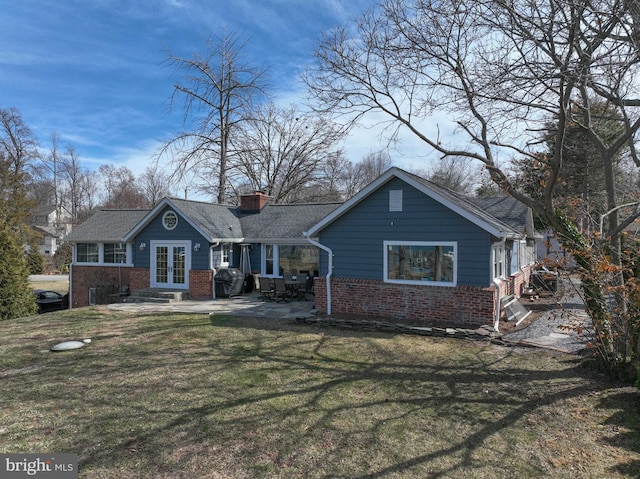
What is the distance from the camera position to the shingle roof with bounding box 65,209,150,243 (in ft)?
63.5

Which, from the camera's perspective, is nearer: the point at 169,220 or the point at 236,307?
the point at 236,307

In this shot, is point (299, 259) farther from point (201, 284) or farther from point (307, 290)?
point (201, 284)

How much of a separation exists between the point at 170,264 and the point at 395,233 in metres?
10.7

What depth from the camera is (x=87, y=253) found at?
19.9 metres

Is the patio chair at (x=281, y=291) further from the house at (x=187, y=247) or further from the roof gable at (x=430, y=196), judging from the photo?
the roof gable at (x=430, y=196)

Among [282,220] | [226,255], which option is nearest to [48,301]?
[226,255]

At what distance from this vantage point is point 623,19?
6.42m

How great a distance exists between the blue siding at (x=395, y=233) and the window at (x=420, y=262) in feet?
0.55

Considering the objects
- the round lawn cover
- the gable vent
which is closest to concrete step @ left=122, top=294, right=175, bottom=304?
the round lawn cover

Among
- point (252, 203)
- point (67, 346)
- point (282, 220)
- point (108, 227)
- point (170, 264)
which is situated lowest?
point (67, 346)

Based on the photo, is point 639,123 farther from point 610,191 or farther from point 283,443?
point 283,443

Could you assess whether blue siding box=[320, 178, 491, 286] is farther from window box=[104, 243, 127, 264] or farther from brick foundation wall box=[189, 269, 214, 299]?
window box=[104, 243, 127, 264]

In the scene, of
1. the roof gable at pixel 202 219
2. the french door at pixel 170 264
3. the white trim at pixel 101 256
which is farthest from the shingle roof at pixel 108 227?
the french door at pixel 170 264

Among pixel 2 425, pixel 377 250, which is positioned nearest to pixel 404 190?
pixel 377 250
